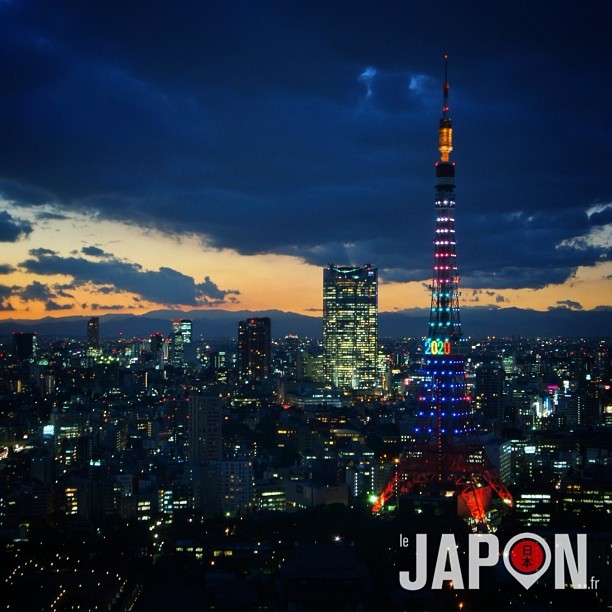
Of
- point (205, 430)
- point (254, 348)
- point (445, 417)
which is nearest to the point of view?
point (445, 417)

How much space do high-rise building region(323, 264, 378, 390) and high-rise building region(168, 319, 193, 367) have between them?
958 cm

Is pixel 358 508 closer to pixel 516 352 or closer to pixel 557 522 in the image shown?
pixel 557 522

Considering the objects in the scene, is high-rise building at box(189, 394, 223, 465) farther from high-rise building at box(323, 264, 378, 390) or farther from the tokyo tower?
high-rise building at box(323, 264, 378, 390)

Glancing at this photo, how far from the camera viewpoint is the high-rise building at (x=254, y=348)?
5903 centimetres

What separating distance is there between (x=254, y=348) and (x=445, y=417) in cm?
3729

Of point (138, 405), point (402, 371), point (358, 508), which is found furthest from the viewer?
point (402, 371)

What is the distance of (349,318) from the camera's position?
62.8m

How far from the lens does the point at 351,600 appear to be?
470 inches

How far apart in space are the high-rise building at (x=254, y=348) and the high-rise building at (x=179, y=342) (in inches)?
246

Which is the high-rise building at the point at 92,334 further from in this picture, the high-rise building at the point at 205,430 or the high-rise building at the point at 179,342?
the high-rise building at the point at 205,430

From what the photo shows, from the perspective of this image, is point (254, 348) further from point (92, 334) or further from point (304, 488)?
point (304, 488)

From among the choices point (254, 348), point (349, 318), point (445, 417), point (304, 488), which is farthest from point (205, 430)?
point (349, 318)

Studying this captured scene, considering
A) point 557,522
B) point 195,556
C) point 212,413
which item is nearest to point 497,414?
point 212,413

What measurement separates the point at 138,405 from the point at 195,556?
2627 cm
